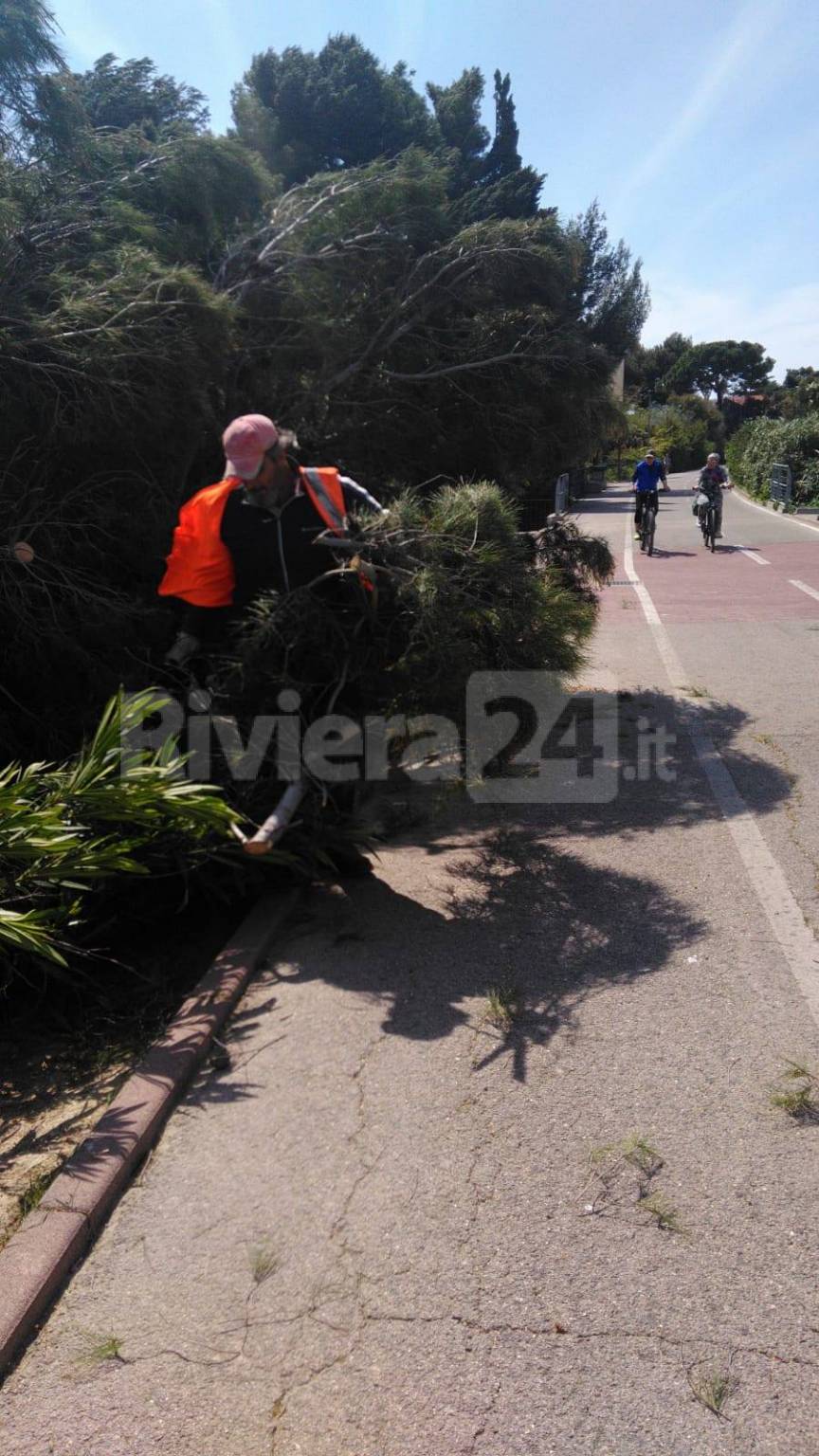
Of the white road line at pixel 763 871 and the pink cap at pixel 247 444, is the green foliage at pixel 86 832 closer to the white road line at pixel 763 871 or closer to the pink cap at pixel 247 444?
the pink cap at pixel 247 444

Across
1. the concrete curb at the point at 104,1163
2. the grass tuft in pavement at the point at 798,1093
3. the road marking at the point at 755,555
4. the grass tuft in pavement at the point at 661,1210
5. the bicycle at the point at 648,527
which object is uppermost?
the bicycle at the point at 648,527

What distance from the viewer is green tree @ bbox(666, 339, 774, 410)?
104125 millimetres

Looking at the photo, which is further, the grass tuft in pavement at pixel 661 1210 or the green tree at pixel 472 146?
the green tree at pixel 472 146

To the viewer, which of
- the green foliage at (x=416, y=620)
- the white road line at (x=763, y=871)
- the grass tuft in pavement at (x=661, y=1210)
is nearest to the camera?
the grass tuft in pavement at (x=661, y=1210)

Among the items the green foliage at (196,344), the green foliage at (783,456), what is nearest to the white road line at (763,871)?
the green foliage at (196,344)

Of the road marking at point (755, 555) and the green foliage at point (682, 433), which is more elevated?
the green foliage at point (682, 433)

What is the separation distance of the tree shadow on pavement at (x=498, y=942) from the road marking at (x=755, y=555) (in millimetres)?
14768

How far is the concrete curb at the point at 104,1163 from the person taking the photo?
2.78 metres

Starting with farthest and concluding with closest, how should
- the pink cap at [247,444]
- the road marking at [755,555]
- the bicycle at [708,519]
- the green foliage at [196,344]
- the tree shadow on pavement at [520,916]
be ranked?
the bicycle at [708,519] → the road marking at [755,555] → the green foliage at [196,344] → the pink cap at [247,444] → the tree shadow on pavement at [520,916]

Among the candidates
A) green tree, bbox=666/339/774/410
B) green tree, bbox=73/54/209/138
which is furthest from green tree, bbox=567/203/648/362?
green tree, bbox=666/339/774/410

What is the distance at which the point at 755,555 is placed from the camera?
20484 mm

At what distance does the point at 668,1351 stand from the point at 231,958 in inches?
98.6

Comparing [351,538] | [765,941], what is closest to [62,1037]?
[351,538]

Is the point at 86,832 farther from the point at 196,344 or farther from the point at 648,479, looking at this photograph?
the point at 648,479
